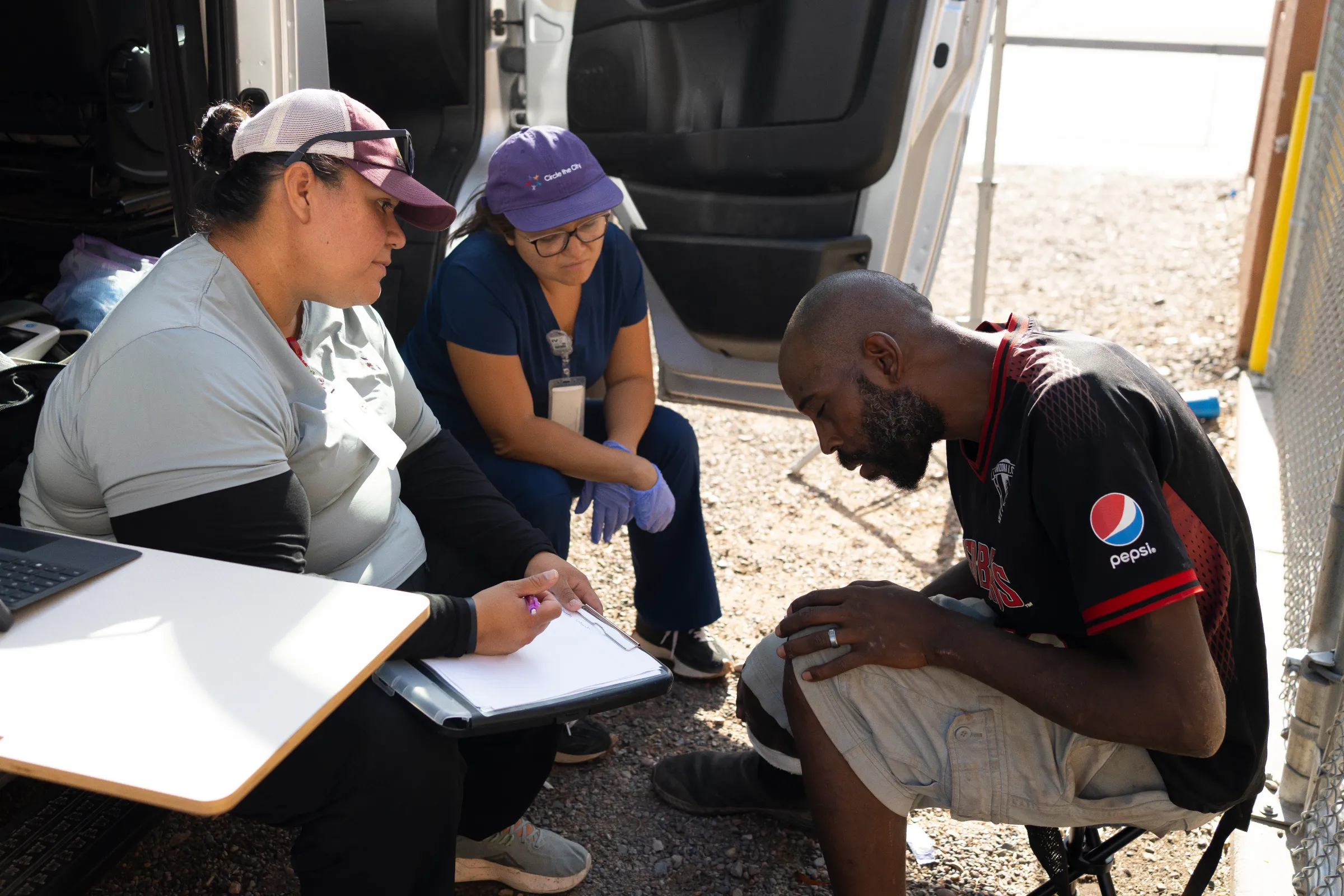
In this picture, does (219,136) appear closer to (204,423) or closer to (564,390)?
(204,423)

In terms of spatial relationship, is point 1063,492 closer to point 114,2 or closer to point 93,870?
point 93,870

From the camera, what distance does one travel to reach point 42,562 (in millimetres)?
1425

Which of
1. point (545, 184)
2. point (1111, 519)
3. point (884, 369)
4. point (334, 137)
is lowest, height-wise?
point (1111, 519)

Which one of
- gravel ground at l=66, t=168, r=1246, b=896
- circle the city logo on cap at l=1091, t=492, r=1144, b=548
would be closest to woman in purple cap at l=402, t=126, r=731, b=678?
gravel ground at l=66, t=168, r=1246, b=896

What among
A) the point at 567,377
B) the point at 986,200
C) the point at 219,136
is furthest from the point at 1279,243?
the point at 219,136

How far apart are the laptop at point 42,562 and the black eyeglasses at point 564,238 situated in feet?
4.24

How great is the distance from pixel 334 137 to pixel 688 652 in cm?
160

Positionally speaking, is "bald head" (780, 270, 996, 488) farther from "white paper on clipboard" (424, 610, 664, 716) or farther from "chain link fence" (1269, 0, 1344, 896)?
"chain link fence" (1269, 0, 1344, 896)

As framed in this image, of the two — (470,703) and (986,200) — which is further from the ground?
(986,200)

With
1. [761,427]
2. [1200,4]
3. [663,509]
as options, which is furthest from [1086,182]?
[663,509]

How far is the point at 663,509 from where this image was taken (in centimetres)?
268

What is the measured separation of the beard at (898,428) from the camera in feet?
5.70

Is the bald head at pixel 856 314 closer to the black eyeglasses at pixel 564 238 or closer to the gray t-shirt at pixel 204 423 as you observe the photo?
the gray t-shirt at pixel 204 423

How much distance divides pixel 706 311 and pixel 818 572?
2.84 feet
